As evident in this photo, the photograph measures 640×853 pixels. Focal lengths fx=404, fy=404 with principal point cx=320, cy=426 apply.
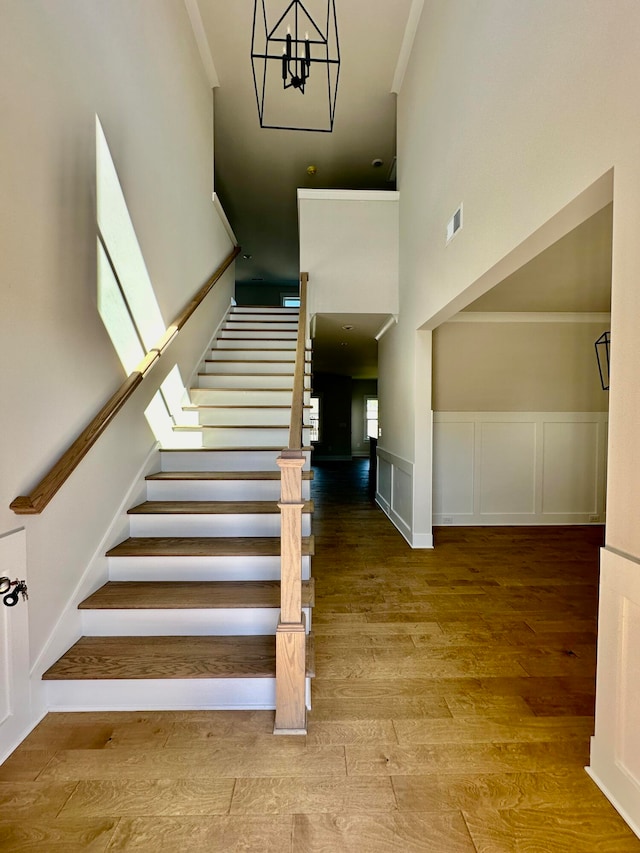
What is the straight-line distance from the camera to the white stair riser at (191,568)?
7.11ft

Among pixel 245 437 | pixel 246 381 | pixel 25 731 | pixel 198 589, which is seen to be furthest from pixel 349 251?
pixel 25 731

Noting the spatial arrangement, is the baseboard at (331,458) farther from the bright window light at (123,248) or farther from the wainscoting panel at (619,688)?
the wainscoting panel at (619,688)

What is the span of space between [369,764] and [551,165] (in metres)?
2.35

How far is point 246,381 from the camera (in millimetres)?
3891

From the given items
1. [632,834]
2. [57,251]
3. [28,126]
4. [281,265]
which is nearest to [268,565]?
[632,834]

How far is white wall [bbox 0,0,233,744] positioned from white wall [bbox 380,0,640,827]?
2.04 metres

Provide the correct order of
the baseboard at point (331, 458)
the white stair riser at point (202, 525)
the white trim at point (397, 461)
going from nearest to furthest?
the white stair riser at point (202, 525)
the white trim at point (397, 461)
the baseboard at point (331, 458)

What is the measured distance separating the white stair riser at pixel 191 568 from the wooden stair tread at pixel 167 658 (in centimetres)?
32

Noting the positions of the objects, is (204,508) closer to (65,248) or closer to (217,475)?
(217,475)

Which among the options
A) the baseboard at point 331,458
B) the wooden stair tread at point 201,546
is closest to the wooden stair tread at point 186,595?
the wooden stair tread at point 201,546

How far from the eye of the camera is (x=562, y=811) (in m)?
1.29

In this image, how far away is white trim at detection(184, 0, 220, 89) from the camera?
11.6 ft

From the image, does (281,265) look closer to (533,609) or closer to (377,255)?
(377,255)

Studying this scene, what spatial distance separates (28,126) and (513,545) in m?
4.46
